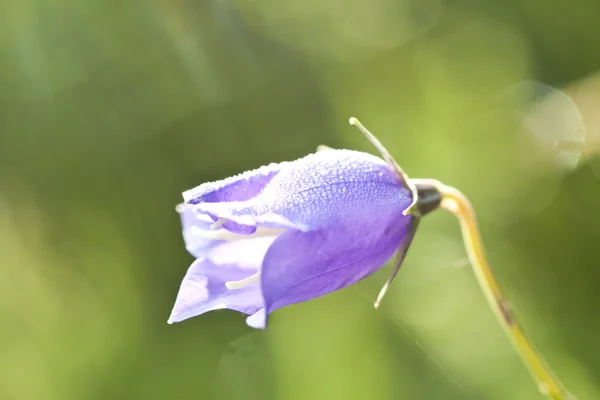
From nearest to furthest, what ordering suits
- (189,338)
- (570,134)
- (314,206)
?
(314,206) < (570,134) < (189,338)

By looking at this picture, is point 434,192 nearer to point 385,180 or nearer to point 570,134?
point 385,180

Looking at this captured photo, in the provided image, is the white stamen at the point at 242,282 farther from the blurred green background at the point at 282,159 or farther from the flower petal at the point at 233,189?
the blurred green background at the point at 282,159

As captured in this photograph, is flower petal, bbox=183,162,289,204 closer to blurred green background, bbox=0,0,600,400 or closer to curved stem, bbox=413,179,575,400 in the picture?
curved stem, bbox=413,179,575,400

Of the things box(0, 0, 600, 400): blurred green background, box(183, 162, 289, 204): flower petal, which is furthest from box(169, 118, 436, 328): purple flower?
box(0, 0, 600, 400): blurred green background

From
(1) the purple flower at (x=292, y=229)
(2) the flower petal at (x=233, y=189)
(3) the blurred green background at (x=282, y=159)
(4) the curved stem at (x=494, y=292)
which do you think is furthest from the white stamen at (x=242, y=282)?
(3) the blurred green background at (x=282, y=159)

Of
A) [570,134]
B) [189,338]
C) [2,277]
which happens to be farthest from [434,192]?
[2,277]
